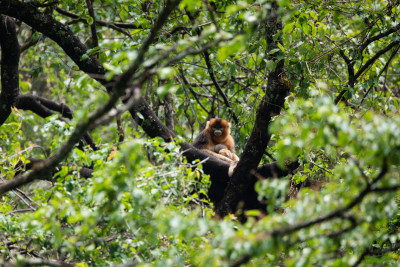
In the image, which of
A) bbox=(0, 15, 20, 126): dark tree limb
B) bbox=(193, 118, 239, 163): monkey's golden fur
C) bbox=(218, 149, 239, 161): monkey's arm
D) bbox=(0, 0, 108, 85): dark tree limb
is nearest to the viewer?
bbox=(0, 0, 108, 85): dark tree limb

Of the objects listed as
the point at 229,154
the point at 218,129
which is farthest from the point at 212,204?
the point at 218,129

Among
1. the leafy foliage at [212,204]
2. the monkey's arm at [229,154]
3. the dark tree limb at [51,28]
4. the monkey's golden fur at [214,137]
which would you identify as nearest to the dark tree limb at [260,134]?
the leafy foliage at [212,204]

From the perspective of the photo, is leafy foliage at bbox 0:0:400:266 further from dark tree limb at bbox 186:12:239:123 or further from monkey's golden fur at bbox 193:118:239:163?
monkey's golden fur at bbox 193:118:239:163

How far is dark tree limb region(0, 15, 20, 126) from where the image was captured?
501cm

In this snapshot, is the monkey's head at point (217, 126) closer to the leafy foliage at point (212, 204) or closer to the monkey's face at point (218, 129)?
the monkey's face at point (218, 129)

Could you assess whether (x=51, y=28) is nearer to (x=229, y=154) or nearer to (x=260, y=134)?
(x=260, y=134)

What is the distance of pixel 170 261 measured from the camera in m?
2.35

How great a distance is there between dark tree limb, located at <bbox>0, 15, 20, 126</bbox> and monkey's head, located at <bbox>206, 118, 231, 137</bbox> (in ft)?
9.63

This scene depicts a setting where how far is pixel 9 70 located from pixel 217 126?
3.14 metres

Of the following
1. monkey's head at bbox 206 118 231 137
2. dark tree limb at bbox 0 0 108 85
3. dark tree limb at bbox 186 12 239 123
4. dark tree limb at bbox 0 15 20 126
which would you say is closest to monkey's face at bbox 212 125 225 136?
monkey's head at bbox 206 118 231 137

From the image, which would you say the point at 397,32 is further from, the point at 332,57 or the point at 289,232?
the point at 289,232

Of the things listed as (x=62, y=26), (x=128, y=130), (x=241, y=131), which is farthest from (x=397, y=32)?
(x=128, y=130)

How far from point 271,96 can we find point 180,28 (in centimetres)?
173

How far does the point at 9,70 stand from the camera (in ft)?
17.0
